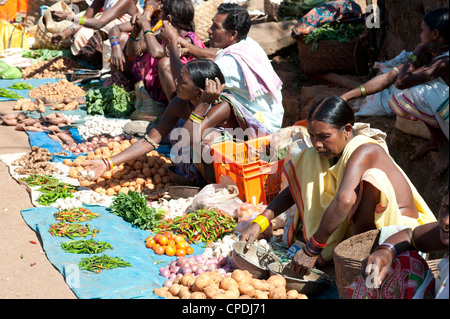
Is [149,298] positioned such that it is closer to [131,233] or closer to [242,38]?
[131,233]

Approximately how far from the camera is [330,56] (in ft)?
23.5

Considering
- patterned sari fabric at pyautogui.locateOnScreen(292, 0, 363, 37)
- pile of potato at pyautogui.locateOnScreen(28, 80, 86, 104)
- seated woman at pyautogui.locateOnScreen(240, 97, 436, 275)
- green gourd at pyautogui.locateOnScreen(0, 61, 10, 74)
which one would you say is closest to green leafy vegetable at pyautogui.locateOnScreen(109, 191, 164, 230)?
seated woman at pyautogui.locateOnScreen(240, 97, 436, 275)

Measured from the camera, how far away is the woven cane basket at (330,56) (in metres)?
7.06

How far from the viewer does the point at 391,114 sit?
17.7 ft

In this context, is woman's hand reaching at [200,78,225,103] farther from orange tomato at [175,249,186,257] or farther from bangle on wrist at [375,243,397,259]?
bangle on wrist at [375,243,397,259]

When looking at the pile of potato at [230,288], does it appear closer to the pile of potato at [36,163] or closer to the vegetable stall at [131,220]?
the vegetable stall at [131,220]

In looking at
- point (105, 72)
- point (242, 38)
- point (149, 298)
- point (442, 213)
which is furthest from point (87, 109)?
point (442, 213)

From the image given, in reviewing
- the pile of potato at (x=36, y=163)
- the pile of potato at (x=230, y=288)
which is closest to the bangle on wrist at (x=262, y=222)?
the pile of potato at (x=230, y=288)

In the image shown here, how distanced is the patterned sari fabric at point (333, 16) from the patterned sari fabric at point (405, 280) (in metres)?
4.95

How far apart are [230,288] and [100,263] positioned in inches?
40.3

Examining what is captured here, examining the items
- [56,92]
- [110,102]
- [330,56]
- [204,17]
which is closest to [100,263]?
[110,102]

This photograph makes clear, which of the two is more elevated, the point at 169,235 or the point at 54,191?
the point at 169,235

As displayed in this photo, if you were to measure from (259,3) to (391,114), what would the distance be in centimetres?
562

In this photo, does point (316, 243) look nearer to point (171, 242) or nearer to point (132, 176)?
point (171, 242)
